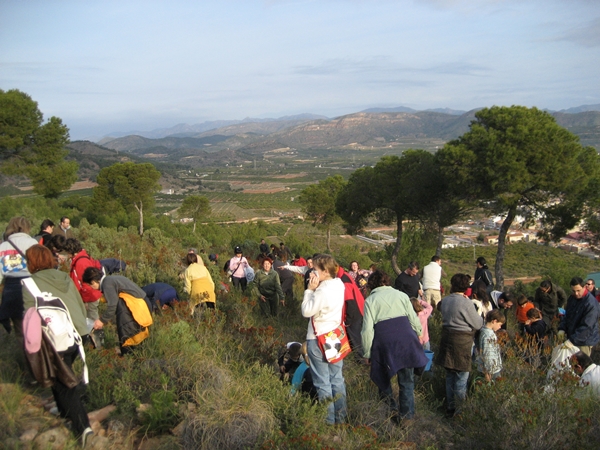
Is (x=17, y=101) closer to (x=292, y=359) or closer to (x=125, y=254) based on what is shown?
(x=125, y=254)

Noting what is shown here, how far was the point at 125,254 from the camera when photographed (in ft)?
30.4

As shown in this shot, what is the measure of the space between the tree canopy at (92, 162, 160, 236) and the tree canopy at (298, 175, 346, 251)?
904cm

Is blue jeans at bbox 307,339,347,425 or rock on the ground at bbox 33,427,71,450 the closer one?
rock on the ground at bbox 33,427,71,450

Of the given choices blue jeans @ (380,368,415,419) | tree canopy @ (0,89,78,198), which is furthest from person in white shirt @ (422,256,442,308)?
tree canopy @ (0,89,78,198)

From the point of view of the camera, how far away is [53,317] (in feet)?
8.86

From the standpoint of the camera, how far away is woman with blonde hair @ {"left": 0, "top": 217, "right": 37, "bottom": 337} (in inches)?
144

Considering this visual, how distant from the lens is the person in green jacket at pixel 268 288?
6021 mm

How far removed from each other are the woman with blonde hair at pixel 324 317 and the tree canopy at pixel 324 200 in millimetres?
22623

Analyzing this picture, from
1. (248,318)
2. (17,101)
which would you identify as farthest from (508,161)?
(17,101)

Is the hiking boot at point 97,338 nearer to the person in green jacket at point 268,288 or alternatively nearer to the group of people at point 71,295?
the group of people at point 71,295

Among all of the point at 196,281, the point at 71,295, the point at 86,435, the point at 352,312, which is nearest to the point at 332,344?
the point at 352,312

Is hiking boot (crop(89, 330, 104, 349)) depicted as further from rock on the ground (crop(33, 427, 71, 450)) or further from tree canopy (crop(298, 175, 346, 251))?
tree canopy (crop(298, 175, 346, 251))

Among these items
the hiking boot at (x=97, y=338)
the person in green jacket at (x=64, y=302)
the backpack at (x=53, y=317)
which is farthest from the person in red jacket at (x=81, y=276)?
the backpack at (x=53, y=317)

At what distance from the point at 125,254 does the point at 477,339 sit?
24.3ft
